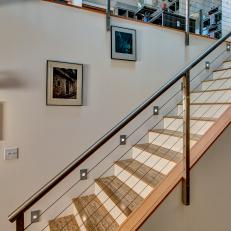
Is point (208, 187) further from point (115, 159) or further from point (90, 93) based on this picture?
point (90, 93)

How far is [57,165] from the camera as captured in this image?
2.30 metres

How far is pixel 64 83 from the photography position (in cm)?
233

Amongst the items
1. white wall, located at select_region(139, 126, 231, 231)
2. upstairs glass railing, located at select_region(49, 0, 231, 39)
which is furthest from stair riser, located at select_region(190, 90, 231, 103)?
upstairs glass railing, located at select_region(49, 0, 231, 39)

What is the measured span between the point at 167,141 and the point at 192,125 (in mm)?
329

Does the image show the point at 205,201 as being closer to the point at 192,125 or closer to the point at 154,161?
the point at 154,161

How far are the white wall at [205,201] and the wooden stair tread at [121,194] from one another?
32 cm

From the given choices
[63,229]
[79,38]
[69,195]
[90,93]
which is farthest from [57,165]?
[79,38]

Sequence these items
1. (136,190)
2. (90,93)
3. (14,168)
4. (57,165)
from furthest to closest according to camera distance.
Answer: (90,93) → (57,165) → (14,168) → (136,190)

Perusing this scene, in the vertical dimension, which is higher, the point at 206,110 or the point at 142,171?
the point at 206,110

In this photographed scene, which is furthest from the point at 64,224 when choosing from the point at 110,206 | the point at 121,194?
the point at 121,194

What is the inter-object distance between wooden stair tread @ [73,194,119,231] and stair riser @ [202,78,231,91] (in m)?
2.12

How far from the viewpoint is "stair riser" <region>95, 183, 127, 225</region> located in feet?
5.66

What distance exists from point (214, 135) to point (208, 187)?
40cm

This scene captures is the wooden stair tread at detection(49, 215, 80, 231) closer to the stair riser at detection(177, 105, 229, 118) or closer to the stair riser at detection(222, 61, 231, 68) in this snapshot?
the stair riser at detection(177, 105, 229, 118)
